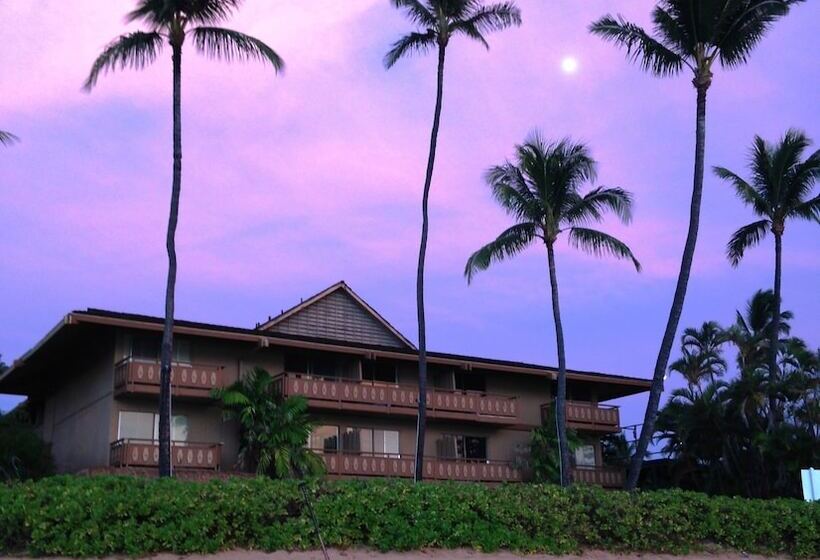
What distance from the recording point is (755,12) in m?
29.5

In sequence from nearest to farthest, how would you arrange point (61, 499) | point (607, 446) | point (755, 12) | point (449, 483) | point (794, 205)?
point (61, 499) → point (449, 483) → point (755, 12) → point (794, 205) → point (607, 446)

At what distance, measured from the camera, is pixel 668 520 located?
23891 mm

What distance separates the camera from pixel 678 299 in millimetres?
29469

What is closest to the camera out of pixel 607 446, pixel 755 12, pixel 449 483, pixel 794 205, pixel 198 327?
pixel 449 483

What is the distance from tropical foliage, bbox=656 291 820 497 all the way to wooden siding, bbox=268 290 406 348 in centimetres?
1281

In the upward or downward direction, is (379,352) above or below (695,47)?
below

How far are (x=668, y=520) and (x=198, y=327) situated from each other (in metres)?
17.7

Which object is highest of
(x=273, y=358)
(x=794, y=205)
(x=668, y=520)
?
(x=794, y=205)

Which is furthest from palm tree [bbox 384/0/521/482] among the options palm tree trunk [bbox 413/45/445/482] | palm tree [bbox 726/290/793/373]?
palm tree [bbox 726/290/793/373]

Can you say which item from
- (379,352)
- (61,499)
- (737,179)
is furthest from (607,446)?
(61,499)

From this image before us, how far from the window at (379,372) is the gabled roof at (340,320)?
2.03 metres

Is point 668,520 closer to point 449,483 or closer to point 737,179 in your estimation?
point 449,483

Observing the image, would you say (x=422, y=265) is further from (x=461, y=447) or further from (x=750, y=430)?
(x=750, y=430)

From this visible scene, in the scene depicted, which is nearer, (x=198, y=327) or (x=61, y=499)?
(x=61, y=499)
